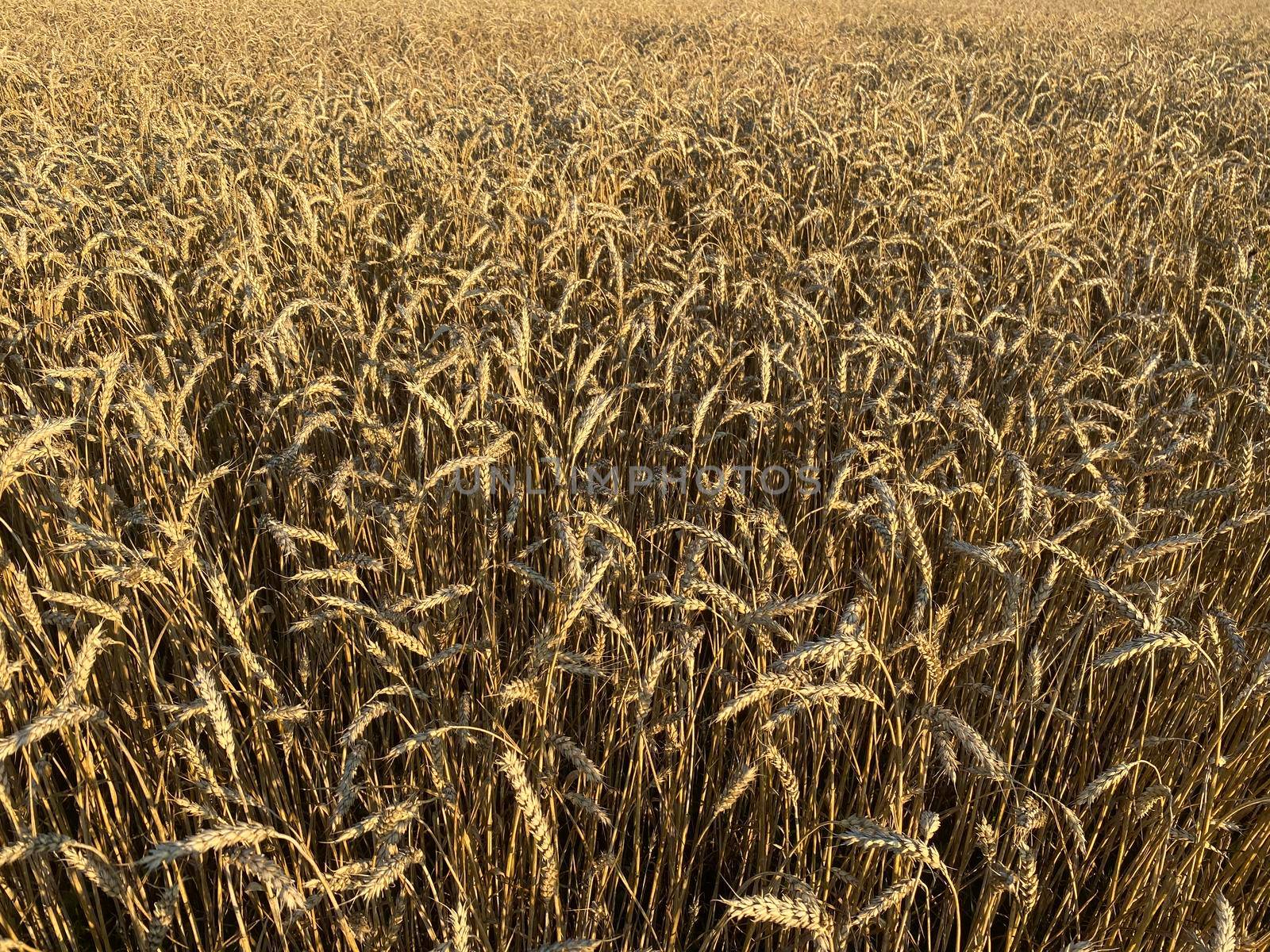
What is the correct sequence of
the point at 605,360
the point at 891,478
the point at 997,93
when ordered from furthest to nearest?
the point at 997,93 → the point at 605,360 → the point at 891,478

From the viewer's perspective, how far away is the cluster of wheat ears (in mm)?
1244

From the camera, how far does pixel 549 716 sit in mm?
1485

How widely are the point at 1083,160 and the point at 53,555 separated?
14.5 ft

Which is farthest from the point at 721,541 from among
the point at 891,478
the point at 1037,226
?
the point at 1037,226

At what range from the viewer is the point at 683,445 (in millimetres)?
2184

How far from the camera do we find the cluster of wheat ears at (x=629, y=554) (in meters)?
1.24

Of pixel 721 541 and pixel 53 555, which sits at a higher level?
pixel 721 541

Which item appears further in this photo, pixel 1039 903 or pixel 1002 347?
pixel 1002 347

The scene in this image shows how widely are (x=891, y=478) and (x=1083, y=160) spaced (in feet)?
10.2

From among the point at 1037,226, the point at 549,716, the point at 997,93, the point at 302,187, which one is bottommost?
the point at 549,716

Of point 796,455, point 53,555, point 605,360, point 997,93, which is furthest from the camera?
point 997,93

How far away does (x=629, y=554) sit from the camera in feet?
4.92

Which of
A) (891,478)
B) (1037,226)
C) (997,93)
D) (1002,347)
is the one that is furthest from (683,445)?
(997,93)

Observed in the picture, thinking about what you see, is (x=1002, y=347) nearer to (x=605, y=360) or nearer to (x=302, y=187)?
(x=605, y=360)
